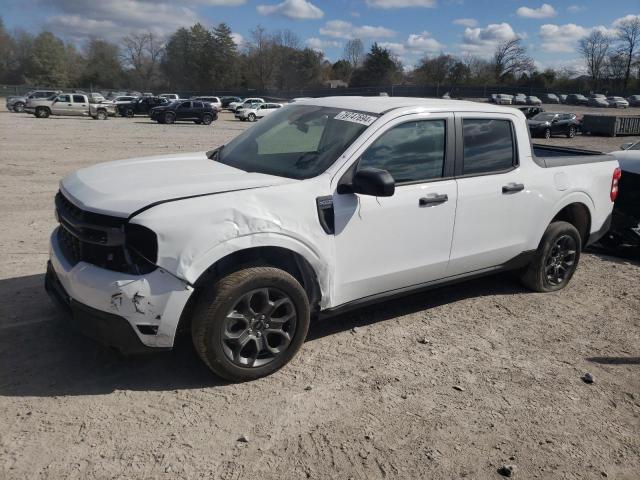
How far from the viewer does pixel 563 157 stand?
541cm

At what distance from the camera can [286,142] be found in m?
4.35

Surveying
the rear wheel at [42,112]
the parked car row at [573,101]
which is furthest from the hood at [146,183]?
the parked car row at [573,101]

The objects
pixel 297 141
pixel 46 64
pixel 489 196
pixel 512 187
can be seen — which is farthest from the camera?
pixel 46 64

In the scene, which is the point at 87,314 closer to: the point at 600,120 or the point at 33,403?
the point at 33,403

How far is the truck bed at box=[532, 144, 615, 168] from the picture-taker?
5.13 m

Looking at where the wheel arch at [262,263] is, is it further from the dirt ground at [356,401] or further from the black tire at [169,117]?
the black tire at [169,117]

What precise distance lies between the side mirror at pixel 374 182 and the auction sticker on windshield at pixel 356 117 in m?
0.52

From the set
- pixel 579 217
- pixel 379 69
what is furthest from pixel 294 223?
pixel 379 69

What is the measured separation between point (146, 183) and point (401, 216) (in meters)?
1.80

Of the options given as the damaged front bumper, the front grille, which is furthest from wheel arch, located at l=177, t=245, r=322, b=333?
the front grille

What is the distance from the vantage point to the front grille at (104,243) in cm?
310

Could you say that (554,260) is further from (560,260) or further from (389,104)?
(389,104)

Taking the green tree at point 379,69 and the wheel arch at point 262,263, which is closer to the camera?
the wheel arch at point 262,263

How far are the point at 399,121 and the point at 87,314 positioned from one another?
8.21ft
